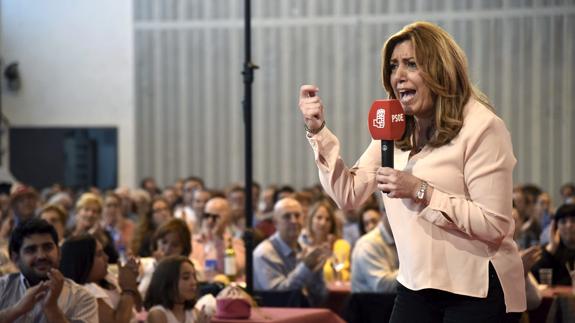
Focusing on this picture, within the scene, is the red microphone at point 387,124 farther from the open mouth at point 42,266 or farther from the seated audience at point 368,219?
the seated audience at point 368,219

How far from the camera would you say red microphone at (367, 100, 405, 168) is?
2.77 m

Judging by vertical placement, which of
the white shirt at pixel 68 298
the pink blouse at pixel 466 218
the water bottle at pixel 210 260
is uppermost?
the pink blouse at pixel 466 218

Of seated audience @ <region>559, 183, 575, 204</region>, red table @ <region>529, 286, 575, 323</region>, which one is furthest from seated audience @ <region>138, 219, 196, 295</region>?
seated audience @ <region>559, 183, 575, 204</region>

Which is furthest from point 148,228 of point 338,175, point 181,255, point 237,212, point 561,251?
point 338,175

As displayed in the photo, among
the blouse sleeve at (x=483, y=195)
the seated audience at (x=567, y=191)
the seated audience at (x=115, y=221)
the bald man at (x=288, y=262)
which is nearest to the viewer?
the blouse sleeve at (x=483, y=195)

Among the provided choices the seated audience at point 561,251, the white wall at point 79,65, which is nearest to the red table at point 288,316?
the seated audience at point 561,251

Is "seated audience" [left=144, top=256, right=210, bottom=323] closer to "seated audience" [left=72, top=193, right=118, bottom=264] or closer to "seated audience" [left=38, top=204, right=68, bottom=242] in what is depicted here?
"seated audience" [left=38, top=204, right=68, bottom=242]

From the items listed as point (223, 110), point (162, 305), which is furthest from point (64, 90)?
point (162, 305)

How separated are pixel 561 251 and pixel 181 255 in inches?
112

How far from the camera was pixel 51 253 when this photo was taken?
4.96 metres

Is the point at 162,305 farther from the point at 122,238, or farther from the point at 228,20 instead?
the point at 228,20

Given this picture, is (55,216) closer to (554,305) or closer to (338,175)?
(554,305)

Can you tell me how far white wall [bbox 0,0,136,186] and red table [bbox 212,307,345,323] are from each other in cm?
1258

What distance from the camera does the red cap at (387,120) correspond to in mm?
2773
